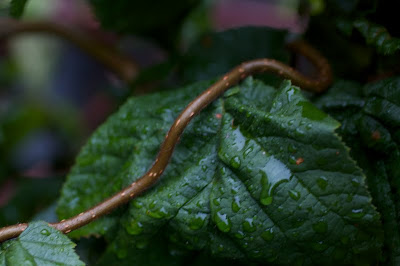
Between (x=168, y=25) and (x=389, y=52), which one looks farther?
(x=168, y=25)

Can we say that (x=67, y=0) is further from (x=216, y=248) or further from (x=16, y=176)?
(x=216, y=248)

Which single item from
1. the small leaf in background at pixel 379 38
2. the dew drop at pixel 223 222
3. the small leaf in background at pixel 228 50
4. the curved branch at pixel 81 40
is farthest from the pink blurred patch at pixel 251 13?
the dew drop at pixel 223 222

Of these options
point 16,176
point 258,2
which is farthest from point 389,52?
point 258,2

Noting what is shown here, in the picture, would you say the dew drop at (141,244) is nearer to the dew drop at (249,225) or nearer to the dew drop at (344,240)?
the dew drop at (249,225)

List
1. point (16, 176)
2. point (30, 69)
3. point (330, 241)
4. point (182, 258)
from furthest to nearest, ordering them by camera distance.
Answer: point (30, 69)
point (16, 176)
point (182, 258)
point (330, 241)

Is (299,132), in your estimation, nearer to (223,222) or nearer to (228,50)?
(223,222)

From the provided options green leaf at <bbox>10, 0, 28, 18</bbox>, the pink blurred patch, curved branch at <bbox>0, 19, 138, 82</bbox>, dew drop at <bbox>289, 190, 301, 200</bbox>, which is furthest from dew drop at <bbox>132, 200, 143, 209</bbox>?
the pink blurred patch
